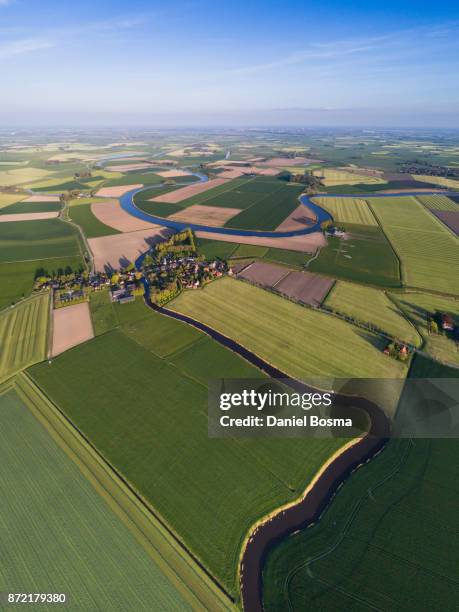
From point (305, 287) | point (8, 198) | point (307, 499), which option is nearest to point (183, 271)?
point (305, 287)

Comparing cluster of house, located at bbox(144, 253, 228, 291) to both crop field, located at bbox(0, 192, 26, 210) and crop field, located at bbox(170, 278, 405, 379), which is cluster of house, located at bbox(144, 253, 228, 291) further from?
crop field, located at bbox(0, 192, 26, 210)

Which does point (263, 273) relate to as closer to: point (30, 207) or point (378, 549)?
point (378, 549)

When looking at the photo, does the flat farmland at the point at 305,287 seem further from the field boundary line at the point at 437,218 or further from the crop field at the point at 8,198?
the crop field at the point at 8,198

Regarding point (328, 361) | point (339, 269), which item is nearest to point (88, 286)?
point (328, 361)

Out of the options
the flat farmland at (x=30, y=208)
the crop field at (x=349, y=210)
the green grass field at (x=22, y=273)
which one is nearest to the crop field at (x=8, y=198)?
the flat farmland at (x=30, y=208)

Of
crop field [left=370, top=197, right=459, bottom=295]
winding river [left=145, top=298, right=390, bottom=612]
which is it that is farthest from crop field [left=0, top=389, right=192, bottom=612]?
crop field [left=370, top=197, right=459, bottom=295]
